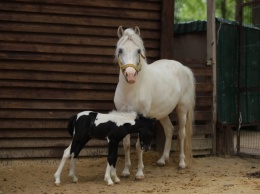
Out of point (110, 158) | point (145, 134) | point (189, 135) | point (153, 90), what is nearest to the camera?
point (110, 158)

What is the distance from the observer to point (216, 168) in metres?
7.33

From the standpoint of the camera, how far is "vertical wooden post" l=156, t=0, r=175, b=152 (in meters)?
7.78

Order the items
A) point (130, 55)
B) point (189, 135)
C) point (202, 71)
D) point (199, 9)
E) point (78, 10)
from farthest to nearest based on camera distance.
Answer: point (199, 9) → point (202, 71) → point (189, 135) → point (78, 10) → point (130, 55)

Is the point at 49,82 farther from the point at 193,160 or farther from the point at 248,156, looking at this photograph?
the point at 248,156

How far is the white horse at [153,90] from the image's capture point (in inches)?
244

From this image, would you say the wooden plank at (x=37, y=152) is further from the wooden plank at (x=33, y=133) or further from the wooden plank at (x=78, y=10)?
the wooden plank at (x=78, y=10)

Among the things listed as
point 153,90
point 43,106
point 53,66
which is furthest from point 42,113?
point 153,90

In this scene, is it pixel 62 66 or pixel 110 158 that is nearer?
pixel 110 158

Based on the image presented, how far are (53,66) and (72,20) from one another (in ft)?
2.69

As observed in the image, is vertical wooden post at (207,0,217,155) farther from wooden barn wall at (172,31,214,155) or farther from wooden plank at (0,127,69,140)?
wooden plank at (0,127,69,140)

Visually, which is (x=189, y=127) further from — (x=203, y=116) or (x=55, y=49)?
(x=55, y=49)

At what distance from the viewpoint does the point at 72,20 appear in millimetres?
7344

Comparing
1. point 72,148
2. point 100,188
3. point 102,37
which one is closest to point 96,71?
point 102,37

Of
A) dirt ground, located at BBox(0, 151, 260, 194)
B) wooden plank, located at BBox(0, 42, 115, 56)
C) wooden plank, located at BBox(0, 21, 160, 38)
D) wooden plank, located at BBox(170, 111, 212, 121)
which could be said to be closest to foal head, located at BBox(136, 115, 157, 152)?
dirt ground, located at BBox(0, 151, 260, 194)
